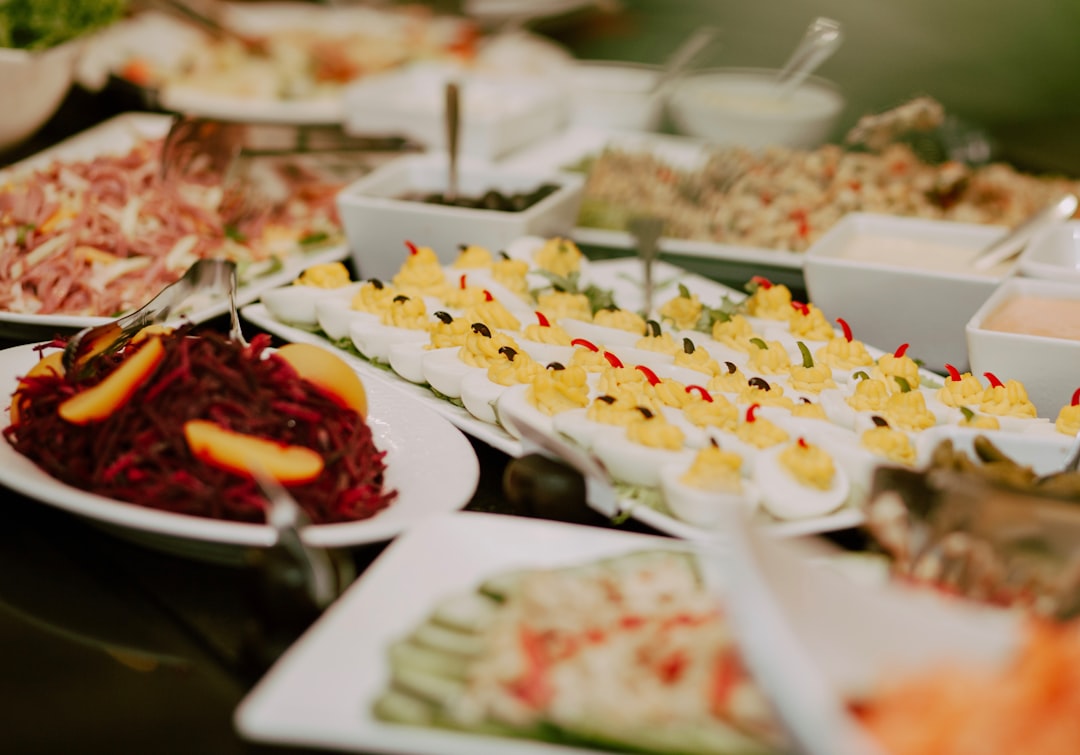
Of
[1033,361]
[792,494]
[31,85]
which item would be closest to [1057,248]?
[1033,361]

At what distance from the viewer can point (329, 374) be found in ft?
6.81

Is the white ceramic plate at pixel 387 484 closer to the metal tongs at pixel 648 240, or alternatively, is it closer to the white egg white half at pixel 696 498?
the white egg white half at pixel 696 498

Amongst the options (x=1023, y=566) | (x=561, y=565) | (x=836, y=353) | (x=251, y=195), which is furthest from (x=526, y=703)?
(x=251, y=195)

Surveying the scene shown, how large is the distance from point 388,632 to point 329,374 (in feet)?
2.36

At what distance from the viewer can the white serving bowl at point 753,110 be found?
403 centimetres

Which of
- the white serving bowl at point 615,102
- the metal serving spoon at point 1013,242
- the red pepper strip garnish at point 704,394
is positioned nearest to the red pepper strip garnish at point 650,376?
the red pepper strip garnish at point 704,394

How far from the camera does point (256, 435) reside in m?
1.87

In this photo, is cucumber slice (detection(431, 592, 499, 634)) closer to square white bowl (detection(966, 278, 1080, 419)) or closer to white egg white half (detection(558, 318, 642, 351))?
white egg white half (detection(558, 318, 642, 351))

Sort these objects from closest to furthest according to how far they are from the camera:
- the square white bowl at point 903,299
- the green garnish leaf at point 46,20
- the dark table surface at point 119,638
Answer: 1. the dark table surface at point 119,638
2. the square white bowl at point 903,299
3. the green garnish leaf at point 46,20

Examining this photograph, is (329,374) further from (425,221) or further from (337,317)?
(425,221)

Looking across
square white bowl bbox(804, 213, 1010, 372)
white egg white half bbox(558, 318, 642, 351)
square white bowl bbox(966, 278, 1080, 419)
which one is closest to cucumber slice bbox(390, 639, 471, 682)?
white egg white half bbox(558, 318, 642, 351)

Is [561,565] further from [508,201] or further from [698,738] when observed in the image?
[508,201]

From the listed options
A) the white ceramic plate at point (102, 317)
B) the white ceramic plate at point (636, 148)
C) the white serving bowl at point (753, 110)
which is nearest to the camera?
the white ceramic plate at point (102, 317)

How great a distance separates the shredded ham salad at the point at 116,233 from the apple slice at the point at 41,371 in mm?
748
